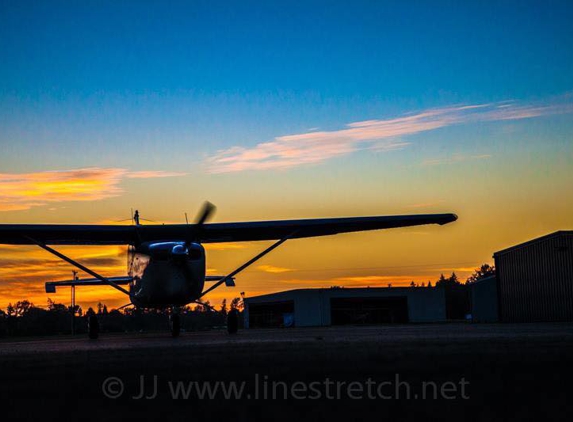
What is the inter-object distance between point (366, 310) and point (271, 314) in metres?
10.9

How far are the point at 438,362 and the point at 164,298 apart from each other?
55.7ft

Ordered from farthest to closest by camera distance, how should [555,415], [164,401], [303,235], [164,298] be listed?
[303,235] → [164,298] → [164,401] → [555,415]

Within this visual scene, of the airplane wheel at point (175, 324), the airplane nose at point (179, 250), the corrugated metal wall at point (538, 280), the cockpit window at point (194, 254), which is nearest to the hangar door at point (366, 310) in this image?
the corrugated metal wall at point (538, 280)

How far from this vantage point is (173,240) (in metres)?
26.8

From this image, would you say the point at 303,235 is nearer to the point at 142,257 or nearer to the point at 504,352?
the point at 142,257

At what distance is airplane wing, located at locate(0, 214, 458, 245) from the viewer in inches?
1025

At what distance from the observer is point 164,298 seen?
24953 millimetres

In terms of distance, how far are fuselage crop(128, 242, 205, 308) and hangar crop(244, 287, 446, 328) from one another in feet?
167

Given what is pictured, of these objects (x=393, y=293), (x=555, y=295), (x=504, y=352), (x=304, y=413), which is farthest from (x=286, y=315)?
(x=304, y=413)

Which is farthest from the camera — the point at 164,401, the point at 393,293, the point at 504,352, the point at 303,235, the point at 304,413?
the point at 393,293

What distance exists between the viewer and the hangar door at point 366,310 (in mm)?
82312

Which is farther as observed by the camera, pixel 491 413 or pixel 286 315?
pixel 286 315

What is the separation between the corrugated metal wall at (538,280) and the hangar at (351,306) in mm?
20460

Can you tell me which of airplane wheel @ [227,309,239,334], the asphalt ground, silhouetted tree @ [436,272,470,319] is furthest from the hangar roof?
silhouetted tree @ [436,272,470,319]
